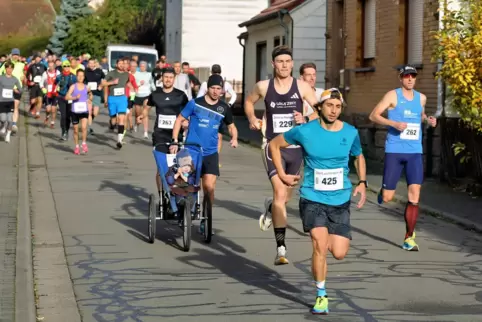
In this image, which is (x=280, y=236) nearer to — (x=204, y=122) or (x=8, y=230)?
(x=204, y=122)

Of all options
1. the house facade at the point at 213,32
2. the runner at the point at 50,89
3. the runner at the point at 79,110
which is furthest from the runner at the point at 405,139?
the house facade at the point at 213,32

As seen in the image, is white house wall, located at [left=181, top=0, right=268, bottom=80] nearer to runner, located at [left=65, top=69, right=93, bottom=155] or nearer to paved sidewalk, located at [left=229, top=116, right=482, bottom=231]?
runner, located at [left=65, top=69, right=93, bottom=155]

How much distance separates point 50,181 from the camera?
56.7 ft

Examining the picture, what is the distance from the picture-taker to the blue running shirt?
11.8 m

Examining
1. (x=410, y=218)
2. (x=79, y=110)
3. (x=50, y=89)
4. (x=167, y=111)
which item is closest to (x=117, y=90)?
(x=79, y=110)

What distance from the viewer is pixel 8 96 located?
79.2ft

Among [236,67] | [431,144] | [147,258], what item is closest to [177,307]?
[147,258]

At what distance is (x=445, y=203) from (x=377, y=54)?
26.1ft

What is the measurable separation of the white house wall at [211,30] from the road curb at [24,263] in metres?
37.5

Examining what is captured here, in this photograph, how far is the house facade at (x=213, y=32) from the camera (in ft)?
177

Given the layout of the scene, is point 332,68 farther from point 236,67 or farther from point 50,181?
point 236,67

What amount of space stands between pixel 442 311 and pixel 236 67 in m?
46.3

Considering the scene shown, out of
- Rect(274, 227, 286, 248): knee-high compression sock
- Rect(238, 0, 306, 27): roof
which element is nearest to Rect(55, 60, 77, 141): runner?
Rect(238, 0, 306, 27): roof

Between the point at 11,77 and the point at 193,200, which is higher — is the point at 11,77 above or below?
above
